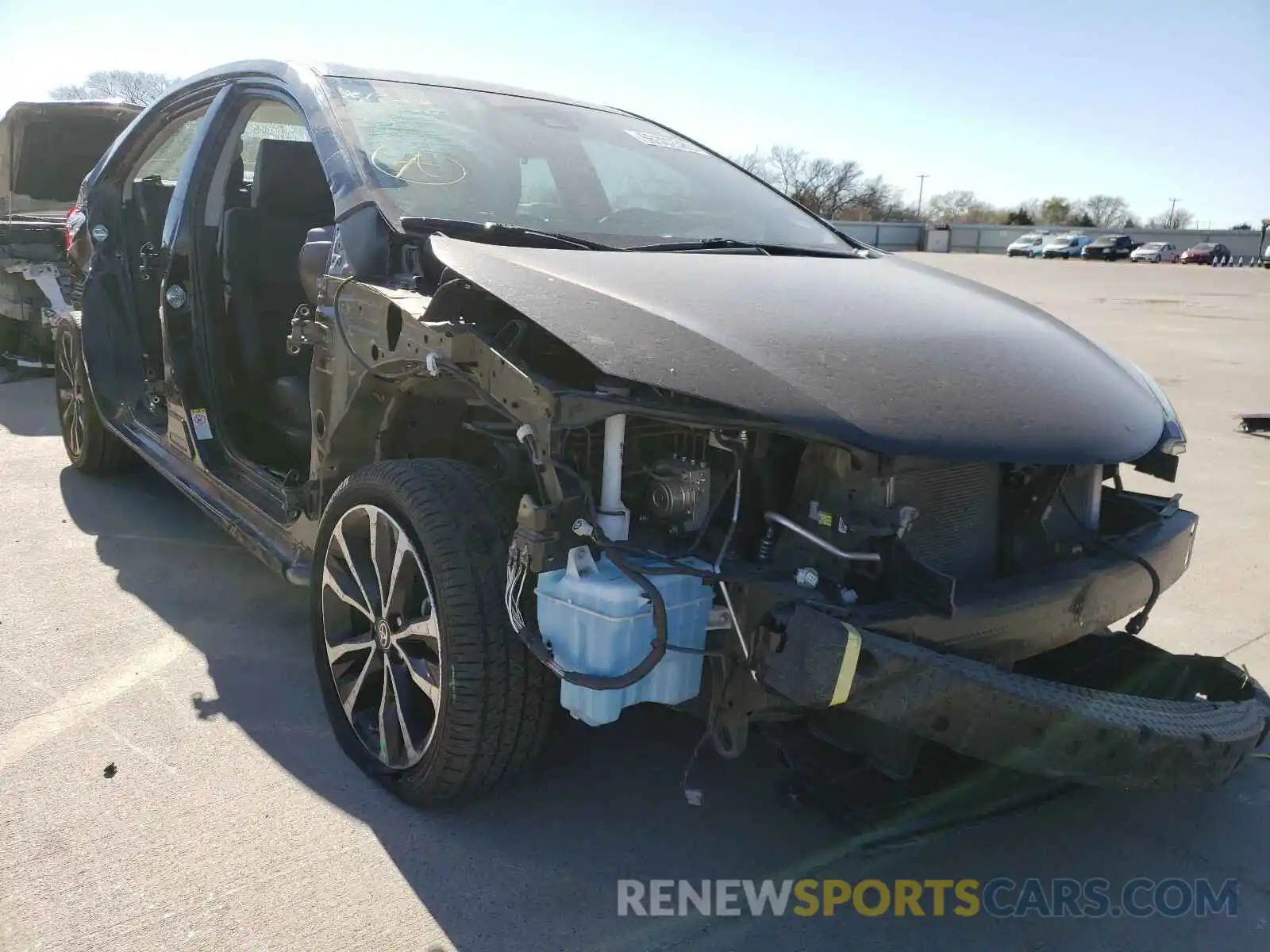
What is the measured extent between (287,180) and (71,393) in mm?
2269

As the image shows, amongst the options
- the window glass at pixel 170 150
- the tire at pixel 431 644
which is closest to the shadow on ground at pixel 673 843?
the tire at pixel 431 644

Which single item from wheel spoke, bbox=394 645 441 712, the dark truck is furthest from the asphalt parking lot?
the dark truck

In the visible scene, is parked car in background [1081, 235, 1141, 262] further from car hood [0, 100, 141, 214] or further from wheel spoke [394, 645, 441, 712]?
wheel spoke [394, 645, 441, 712]

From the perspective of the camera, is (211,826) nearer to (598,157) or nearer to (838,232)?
(598,157)

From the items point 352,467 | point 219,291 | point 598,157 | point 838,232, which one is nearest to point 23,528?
point 219,291

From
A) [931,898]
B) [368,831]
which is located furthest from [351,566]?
[931,898]

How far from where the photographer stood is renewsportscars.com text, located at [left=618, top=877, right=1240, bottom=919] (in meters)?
2.25

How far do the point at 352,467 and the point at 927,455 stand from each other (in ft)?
5.53

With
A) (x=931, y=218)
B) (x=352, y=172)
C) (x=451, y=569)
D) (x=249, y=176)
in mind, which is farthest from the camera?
(x=931, y=218)

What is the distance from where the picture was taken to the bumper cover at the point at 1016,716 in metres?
1.88

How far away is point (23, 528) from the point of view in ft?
15.0

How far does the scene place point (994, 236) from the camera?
64.9 metres

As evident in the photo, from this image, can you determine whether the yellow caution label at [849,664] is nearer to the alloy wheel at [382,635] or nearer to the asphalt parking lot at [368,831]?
the asphalt parking lot at [368,831]

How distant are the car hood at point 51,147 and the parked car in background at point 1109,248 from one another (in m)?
51.9
